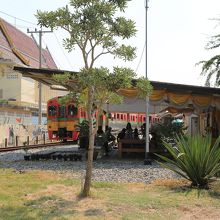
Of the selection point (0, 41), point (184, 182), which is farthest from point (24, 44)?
point (184, 182)

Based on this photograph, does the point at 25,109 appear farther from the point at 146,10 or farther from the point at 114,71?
the point at 114,71

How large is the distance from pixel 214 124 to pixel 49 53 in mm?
51590

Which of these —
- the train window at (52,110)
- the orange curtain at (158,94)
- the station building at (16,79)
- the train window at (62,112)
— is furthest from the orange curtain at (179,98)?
the station building at (16,79)

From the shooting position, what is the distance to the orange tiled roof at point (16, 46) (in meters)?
47.8

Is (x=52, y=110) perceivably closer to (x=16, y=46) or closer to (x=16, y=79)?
(x=16, y=79)

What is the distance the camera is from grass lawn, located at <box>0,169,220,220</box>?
7.18 meters

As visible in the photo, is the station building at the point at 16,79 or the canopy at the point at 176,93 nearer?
the canopy at the point at 176,93

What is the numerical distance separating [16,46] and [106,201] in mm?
45333

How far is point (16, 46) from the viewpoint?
51094mm

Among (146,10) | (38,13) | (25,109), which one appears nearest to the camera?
(38,13)

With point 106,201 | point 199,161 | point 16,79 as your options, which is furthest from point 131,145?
point 16,79

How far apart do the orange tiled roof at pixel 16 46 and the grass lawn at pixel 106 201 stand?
37.3 meters

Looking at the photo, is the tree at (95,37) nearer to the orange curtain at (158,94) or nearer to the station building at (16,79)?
the orange curtain at (158,94)

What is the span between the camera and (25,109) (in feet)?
141
